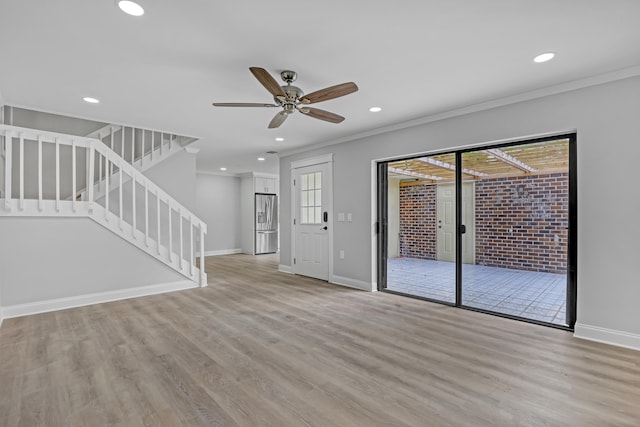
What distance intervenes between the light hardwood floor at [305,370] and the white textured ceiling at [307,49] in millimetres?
2402

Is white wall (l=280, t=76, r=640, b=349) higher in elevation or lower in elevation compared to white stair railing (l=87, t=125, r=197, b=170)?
lower

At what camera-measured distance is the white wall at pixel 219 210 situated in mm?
8750

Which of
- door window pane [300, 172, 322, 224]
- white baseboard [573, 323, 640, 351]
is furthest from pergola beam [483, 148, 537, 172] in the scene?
door window pane [300, 172, 322, 224]

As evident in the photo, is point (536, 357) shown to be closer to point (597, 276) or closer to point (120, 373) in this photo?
point (597, 276)

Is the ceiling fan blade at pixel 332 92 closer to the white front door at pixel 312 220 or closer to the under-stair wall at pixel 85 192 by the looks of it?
the white front door at pixel 312 220

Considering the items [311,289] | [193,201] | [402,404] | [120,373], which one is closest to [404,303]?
[311,289]

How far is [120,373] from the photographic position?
89.3 inches

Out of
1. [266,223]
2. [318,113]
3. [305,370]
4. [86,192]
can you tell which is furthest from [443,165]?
[266,223]

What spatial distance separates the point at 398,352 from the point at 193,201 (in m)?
4.49

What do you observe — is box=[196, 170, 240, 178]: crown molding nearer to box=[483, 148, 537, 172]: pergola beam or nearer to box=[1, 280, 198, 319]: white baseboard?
box=[1, 280, 198, 319]: white baseboard

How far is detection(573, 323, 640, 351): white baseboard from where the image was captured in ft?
8.82

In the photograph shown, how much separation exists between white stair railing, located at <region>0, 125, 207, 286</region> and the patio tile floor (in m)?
3.44

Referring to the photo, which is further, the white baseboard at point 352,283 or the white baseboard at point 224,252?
the white baseboard at point 224,252

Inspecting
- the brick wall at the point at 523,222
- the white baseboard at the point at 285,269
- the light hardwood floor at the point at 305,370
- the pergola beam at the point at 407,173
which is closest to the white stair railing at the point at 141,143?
the light hardwood floor at the point at 305,370
